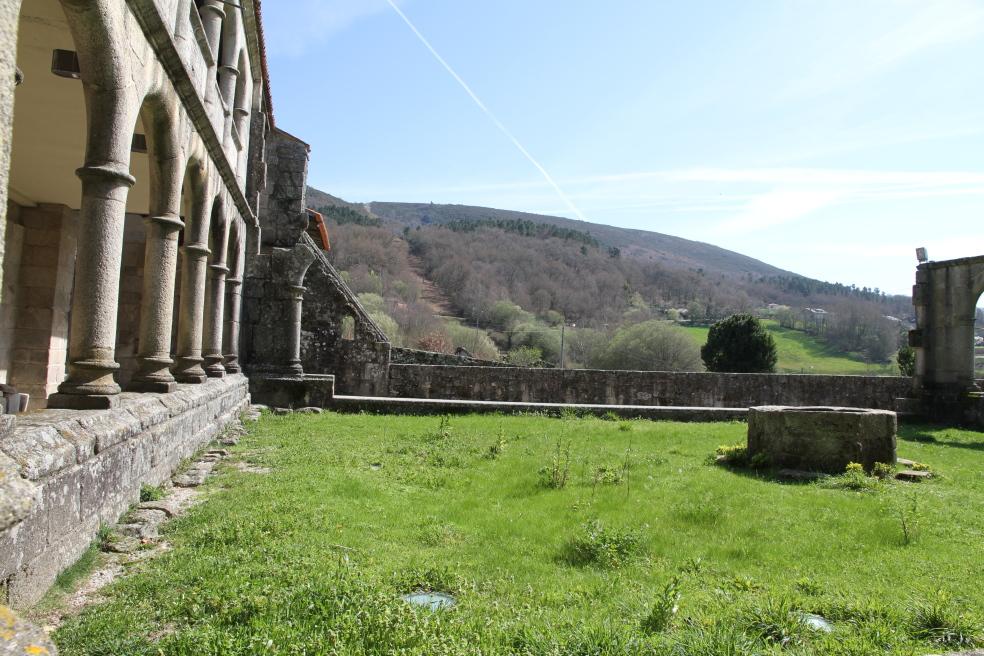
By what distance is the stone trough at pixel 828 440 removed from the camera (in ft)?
25.2

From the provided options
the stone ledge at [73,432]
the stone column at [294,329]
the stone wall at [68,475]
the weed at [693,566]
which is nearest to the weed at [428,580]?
the weed at [693,566]

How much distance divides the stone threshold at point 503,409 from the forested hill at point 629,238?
113 meters

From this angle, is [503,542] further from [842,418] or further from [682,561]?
[842,418]

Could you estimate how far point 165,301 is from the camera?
6855mm

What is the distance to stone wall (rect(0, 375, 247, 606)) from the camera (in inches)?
120

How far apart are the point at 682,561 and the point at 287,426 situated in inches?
296

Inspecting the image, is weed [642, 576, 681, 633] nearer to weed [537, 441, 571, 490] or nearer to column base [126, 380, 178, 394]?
weed [537, 441, 571, 490]

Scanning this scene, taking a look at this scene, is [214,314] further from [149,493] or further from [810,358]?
[810,358]

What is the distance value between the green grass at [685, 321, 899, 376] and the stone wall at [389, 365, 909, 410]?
3181 cm

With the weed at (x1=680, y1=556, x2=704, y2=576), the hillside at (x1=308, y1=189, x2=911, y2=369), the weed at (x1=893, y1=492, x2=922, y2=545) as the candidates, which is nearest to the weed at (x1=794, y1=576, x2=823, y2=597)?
the weed at (x1=680, y1=556, x2=704, y2=576)

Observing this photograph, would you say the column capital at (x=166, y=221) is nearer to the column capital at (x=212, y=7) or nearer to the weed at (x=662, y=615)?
the column capital at (x=212, y=7)

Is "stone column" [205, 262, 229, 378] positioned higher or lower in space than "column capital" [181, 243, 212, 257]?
lower

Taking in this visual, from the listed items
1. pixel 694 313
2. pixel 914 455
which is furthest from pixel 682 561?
pixel 694 313

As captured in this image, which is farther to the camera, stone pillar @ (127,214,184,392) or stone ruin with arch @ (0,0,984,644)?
stone pillar @ (127,214,184,392)
